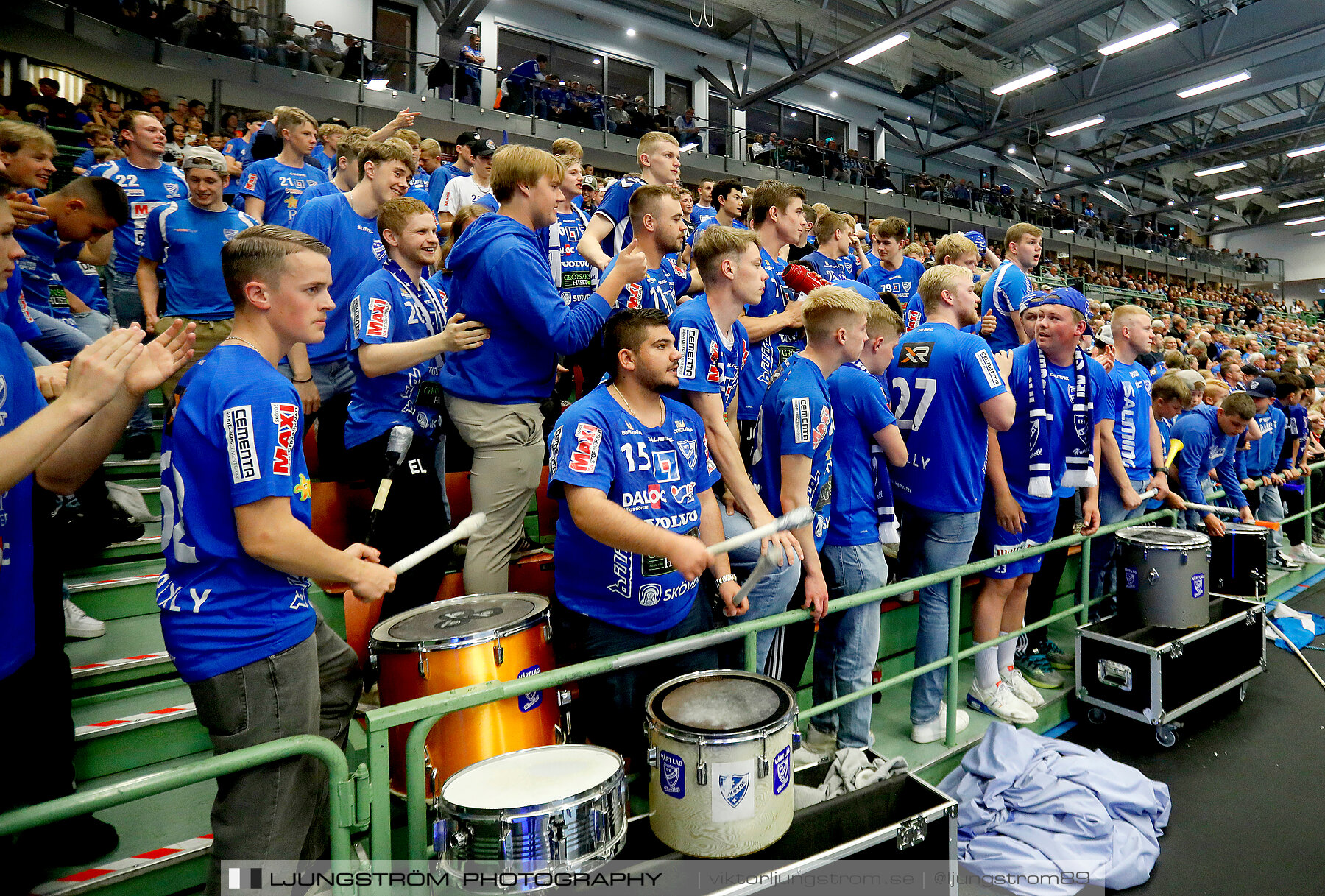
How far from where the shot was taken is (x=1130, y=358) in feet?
17.4

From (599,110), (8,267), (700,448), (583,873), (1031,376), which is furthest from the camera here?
(599,110)

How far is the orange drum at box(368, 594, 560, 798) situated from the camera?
2.23 m

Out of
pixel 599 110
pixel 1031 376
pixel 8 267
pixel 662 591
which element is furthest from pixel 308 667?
pixel 599 110

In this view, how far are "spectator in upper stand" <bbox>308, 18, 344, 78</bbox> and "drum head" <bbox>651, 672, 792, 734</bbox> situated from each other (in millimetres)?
15678

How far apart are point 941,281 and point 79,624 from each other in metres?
4.29

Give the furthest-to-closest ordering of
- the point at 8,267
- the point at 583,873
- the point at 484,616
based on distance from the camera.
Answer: the point at 484,616
the point at 8,267
the point at 583,873

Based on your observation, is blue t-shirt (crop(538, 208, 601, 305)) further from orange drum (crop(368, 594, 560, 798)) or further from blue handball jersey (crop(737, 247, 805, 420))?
orange drum (crop(368, 594, 560, 798))

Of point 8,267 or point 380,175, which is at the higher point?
point 380,175

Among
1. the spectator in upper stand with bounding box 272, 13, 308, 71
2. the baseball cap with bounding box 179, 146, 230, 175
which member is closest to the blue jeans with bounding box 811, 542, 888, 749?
the baseball cap with bounding box 179, 146, 230, 175

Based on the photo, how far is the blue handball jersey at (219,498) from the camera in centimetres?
174

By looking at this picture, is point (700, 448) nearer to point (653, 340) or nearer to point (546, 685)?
point (653, 340)

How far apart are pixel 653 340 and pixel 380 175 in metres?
2.30

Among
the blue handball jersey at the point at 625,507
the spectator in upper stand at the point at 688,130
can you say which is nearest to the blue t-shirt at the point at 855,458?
the blue handball jersey at the point at 625,507

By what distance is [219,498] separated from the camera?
177 centimetres
